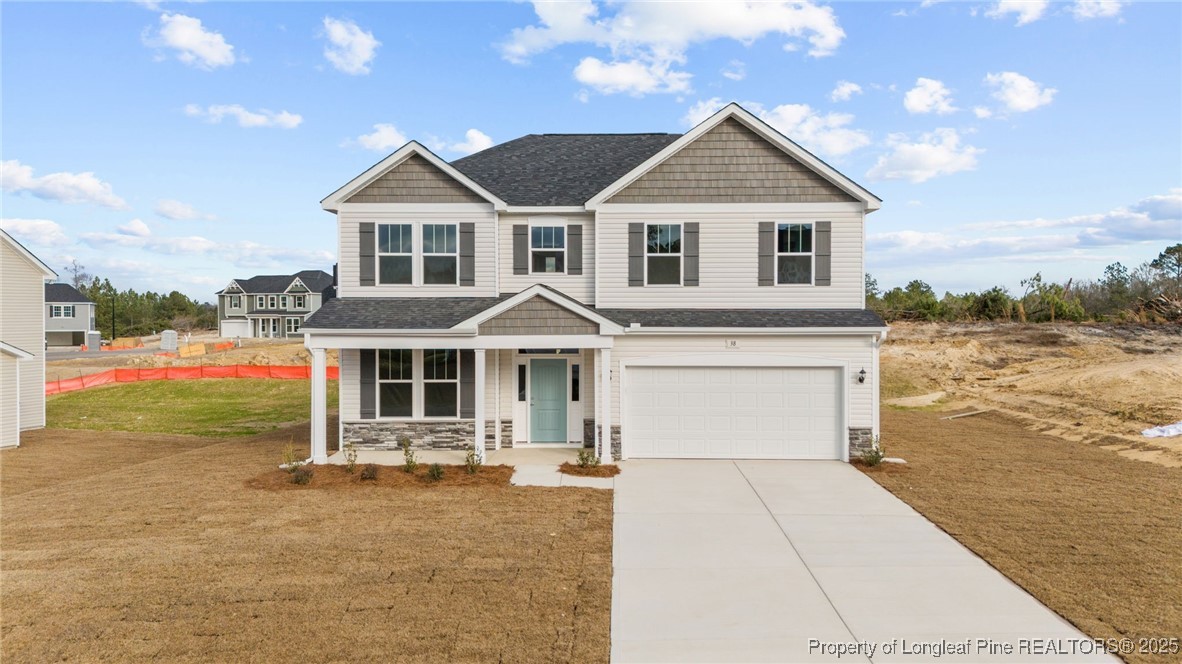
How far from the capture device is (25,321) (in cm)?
1961

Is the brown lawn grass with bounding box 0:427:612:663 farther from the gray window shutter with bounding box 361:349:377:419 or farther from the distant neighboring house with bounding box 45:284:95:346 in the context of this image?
the distant neighboring house with bounding box 45:284:95:346

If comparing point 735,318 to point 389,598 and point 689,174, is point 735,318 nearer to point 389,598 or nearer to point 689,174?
point 689,174

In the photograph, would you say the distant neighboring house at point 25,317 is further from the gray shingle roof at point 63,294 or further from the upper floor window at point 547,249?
the gray shingle roof at point 63,294

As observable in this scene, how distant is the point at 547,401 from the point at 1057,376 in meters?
19.9

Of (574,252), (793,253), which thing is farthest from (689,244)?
(574,252)

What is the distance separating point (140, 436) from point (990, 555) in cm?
2139

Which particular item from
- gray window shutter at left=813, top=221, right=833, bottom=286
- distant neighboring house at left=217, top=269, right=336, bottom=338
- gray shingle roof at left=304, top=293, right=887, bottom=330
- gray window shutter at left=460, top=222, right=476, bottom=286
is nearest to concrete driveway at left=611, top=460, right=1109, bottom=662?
gray shingle roof at left=304, top=293, right=887, bottom=330

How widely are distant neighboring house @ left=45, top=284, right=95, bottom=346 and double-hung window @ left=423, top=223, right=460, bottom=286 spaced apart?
64468 millimetres

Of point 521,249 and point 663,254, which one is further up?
point 521,249

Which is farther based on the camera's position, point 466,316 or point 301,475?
point 466,316

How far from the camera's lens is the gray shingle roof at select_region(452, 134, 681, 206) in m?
15.7

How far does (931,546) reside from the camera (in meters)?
8.73

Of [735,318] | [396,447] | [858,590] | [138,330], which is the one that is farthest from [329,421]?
[138,330]

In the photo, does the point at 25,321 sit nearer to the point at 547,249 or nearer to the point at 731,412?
the point at 547,249
